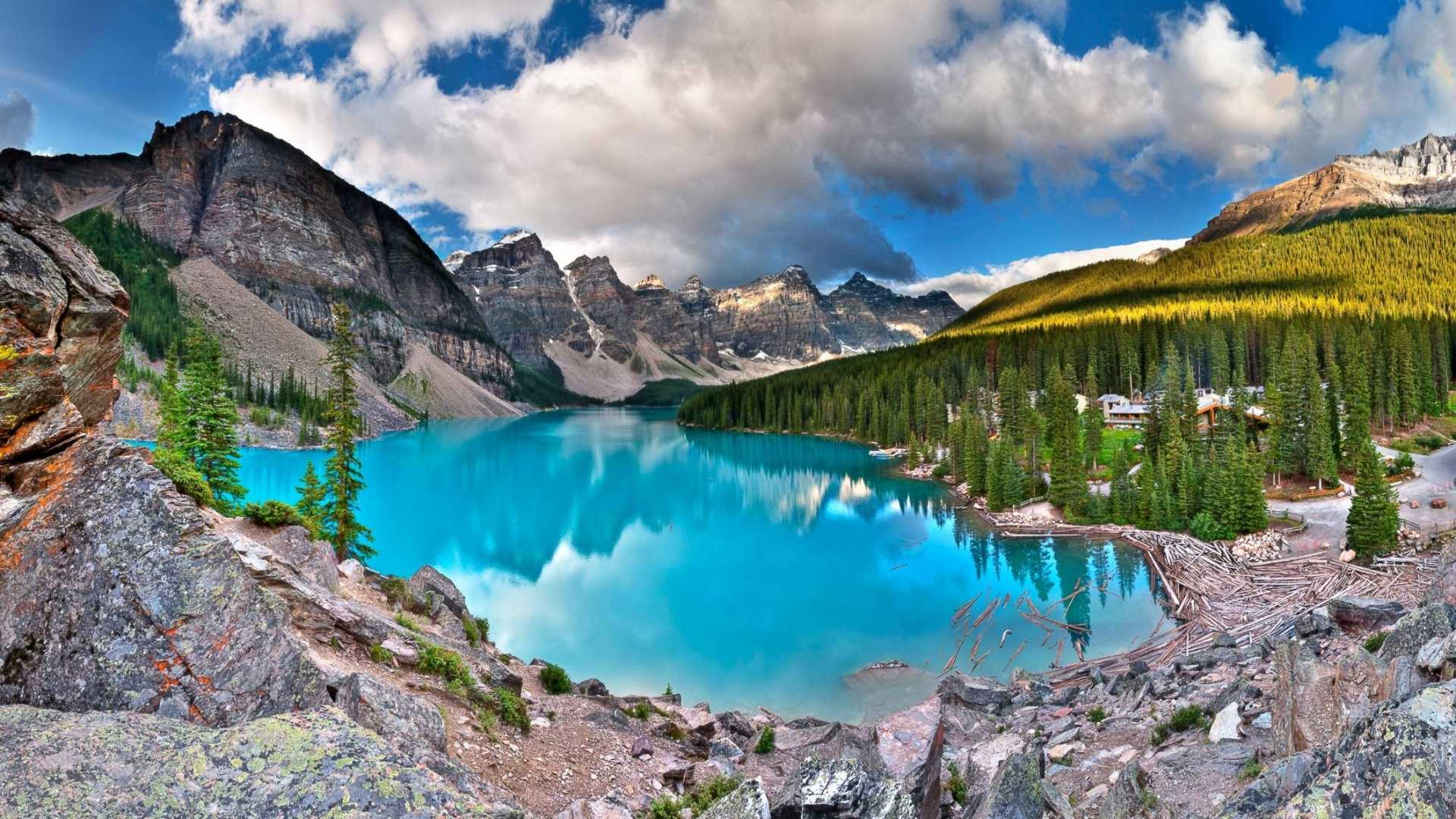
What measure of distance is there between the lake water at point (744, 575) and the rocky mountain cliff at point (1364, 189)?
188 metres

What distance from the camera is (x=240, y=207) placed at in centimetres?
15962

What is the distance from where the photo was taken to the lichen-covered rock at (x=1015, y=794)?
6.24 m

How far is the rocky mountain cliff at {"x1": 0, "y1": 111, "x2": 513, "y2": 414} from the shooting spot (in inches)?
6053

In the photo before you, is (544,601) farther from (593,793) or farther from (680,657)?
(593,793)

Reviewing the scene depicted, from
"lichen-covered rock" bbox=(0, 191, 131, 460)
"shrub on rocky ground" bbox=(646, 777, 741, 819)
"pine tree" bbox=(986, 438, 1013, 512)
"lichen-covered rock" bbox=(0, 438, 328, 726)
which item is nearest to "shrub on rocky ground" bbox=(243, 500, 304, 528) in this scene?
"lichen-covered rock" bbox=(0, 191, 131, 460)

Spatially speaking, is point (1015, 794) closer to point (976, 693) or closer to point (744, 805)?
point (744, 805)

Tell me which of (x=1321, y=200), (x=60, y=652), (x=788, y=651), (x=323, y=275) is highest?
(x=1321, y=200)

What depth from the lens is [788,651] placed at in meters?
21.7

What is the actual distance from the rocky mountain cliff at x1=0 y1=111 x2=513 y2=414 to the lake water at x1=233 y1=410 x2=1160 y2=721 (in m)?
120

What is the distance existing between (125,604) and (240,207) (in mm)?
200406

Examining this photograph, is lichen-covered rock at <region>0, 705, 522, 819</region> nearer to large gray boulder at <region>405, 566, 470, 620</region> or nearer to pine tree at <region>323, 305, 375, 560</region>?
large gray boulder at <region>405, 566, 470, 620</region>

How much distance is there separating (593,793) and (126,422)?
268ft

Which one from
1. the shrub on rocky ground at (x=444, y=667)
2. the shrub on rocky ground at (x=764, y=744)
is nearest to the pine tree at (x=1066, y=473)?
the shrub on rocky ground at (x=764, y=744)

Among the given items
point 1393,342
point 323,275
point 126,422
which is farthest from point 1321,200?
point 323,275
